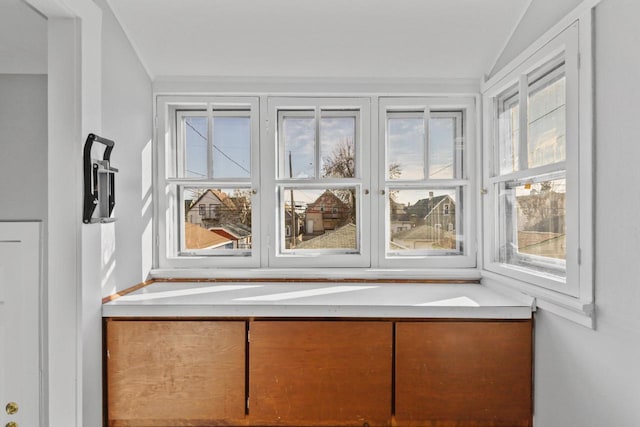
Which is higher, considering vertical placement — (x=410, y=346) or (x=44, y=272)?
(x=44, y=272)

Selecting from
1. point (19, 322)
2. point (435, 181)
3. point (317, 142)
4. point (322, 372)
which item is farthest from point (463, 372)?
point (19, 322)

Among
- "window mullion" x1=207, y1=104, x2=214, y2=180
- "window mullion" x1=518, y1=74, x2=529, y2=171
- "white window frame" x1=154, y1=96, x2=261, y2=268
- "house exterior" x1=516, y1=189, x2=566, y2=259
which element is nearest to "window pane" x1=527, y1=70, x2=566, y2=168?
"window mullion" x1=518, y1=74, x2=529, y2=171

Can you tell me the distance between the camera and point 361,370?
157 centimetres

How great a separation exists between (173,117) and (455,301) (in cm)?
181

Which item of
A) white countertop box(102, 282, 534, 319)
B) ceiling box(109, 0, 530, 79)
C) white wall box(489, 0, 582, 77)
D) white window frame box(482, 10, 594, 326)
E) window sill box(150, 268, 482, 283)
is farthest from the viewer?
window sill box(150, 268, 482, 283)

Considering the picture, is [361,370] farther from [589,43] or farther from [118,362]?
[589,43]

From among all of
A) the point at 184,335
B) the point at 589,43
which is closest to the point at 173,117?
the point at 184,335

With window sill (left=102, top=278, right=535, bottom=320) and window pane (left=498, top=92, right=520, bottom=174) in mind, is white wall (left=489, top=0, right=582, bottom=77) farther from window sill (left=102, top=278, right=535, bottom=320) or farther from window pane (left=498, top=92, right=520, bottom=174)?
window sill (left=102, top=278, right=535, bottom=320)

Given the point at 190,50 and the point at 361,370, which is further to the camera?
the point at 190,50

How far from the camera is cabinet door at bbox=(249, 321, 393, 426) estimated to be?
157cm

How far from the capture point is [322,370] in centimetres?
157

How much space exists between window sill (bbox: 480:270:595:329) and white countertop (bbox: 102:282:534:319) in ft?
0.13

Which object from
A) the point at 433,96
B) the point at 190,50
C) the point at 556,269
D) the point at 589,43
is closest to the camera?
the point at 589,43

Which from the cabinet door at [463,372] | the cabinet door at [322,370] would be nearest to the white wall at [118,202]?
the cabinet door at [322,370]
